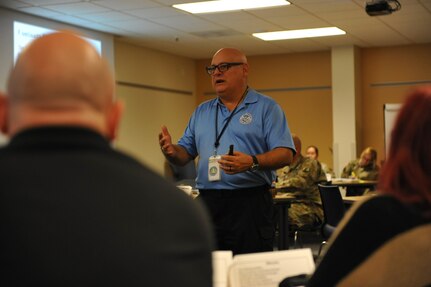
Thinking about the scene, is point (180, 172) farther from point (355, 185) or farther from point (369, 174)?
point (355, 185)

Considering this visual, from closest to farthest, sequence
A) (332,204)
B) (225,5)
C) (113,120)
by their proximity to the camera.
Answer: (113,120)
(332,204)
(225,5)

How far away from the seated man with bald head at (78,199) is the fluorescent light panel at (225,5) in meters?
7.78

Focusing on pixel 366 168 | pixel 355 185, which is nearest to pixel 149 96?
pixel 366 168

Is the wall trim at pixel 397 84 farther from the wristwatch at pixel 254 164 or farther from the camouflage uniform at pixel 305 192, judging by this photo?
the wristwatch at pixel 254 164

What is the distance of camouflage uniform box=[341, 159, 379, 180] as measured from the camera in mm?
10797

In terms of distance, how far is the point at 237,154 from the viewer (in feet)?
11.5

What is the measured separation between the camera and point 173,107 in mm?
14086

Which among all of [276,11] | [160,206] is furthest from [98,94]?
[276,11]

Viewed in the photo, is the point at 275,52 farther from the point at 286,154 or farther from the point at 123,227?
the point at 123,227

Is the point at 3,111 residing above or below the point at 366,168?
above

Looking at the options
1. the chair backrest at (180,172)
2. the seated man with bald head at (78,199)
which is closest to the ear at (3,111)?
the seated man with bald head at (78,199)

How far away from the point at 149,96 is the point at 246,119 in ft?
31.2

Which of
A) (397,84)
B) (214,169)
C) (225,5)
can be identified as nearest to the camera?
(214,169)

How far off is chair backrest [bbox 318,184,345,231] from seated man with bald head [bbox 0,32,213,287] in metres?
5.22
